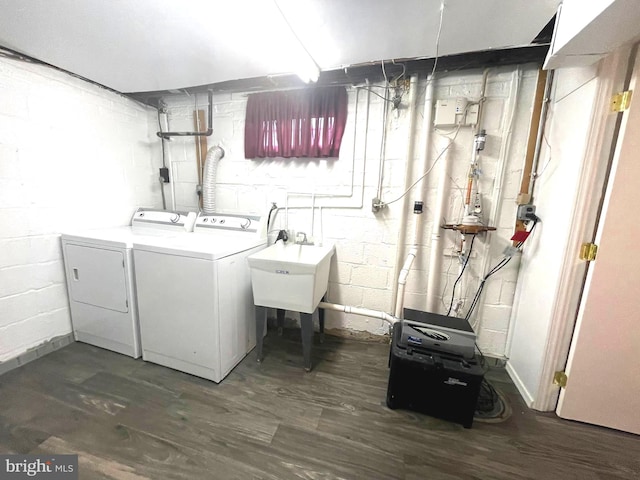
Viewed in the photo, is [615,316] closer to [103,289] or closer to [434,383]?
[434,383]

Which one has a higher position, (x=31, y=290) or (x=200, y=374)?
(x=31, y=290)

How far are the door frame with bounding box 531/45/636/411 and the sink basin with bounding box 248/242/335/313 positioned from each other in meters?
1.39

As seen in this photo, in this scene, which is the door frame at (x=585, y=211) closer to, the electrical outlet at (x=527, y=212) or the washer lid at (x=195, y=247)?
the electrical outlet at (x=527, y=212)

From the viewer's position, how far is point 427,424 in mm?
1368

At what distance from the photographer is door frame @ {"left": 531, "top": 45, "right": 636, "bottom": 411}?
3.80 feet

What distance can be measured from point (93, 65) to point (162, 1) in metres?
1.07

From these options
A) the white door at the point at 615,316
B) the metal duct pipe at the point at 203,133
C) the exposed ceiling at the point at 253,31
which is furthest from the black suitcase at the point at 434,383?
the metal duct pipe at the point at 203,133

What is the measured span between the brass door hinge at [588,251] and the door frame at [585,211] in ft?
0.08

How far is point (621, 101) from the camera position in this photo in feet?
3.75

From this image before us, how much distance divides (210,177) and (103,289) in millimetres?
1195

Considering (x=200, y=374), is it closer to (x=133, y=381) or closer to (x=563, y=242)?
(x=133, y=381)

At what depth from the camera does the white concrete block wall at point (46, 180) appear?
1.60 meters

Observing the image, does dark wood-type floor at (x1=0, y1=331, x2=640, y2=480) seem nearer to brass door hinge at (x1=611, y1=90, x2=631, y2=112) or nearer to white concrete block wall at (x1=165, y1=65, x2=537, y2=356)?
white concrete block wall at (x1=165, y1=65, x2=537, y2=356)

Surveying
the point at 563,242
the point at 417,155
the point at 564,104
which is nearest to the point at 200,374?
the point at 417,155
